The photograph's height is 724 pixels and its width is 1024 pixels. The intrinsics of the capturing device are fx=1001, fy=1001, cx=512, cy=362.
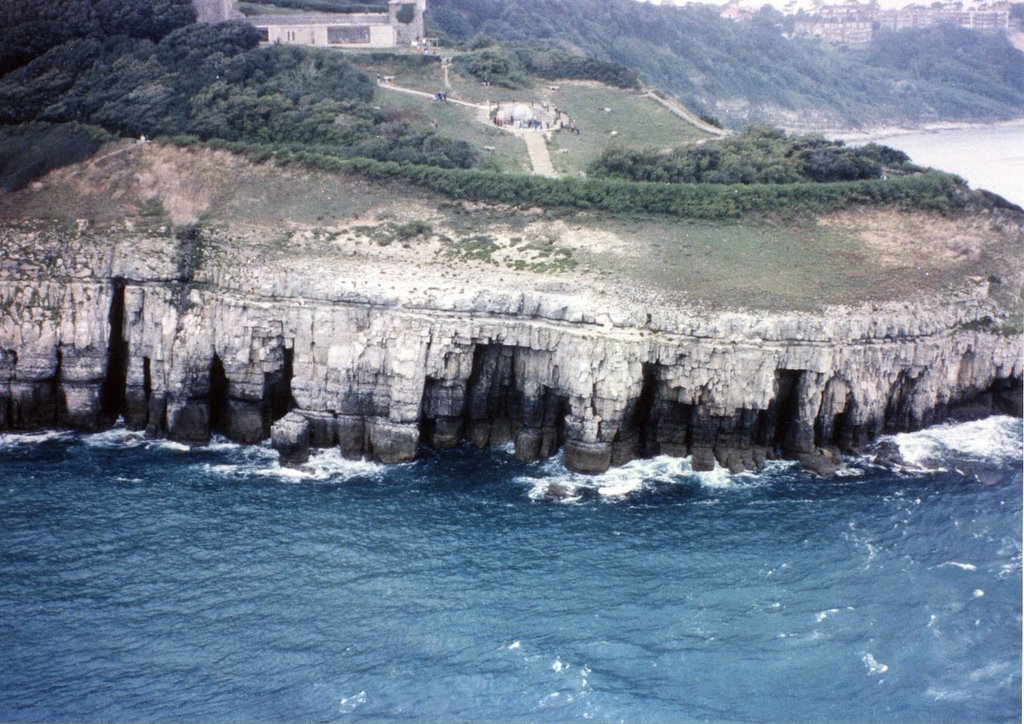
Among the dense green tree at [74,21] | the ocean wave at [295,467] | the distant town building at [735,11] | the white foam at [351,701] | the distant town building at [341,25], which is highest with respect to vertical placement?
the distant town building at [735,11]

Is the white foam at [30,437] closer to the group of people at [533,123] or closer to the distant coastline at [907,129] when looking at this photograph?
the group of people at [533,123]

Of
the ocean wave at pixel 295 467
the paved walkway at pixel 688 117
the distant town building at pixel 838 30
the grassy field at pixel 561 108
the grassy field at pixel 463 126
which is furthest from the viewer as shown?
the distant town building at pixel 838 30

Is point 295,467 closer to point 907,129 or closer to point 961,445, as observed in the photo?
point 961,445

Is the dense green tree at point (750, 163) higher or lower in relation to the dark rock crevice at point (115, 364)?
higher

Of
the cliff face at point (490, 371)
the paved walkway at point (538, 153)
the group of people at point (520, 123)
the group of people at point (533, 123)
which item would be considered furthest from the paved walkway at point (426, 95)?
the cliff face at point (490, 371)

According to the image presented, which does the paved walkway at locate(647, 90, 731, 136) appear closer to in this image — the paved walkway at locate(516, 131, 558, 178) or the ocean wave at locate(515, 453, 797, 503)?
the paved walkway at locate(516, 131, 558, 178)

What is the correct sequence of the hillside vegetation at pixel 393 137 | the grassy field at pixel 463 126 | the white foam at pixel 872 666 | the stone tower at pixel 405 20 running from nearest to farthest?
the white foam at pixel 872 666, the hillside vegetation at pixel 393 137, the grassy field at pixel 463 126, the stone tower at pixel 405 20

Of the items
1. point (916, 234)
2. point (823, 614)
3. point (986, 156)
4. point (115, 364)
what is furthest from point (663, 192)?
point (115, 364)

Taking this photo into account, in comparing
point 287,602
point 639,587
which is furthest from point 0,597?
point 639,587

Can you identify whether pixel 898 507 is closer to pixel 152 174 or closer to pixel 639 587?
pixel 639 587
